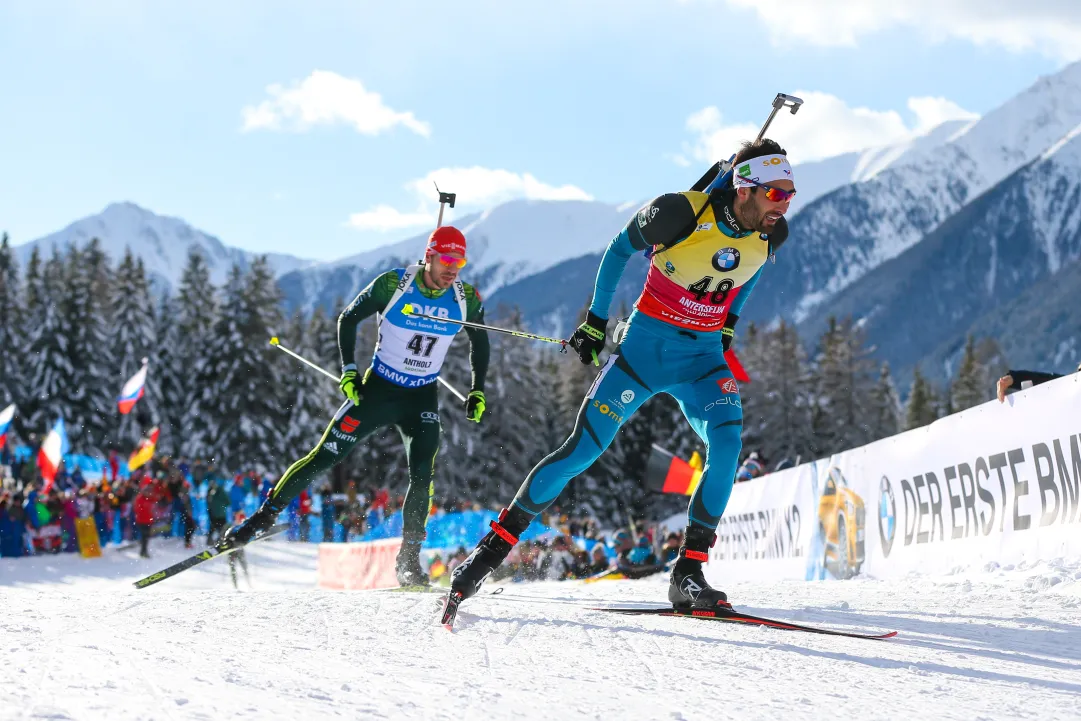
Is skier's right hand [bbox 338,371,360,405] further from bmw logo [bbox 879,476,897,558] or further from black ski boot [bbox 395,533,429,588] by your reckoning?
bmw logo [bbox 879,476,897,558]

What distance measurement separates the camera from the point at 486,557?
4527 mm

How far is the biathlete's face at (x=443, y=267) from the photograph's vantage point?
6.86 metres

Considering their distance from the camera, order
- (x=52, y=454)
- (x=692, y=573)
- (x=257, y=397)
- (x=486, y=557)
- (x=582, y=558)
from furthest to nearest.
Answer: (x=257, y=397) < (x=52, y=454) < (x=582, y=558) < (x=692, y=573) < (x=486, y=557)

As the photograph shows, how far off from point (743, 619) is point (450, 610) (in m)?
1.18

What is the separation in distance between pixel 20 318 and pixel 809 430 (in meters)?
35.7

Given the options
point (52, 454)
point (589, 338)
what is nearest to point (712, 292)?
point (589, 338)

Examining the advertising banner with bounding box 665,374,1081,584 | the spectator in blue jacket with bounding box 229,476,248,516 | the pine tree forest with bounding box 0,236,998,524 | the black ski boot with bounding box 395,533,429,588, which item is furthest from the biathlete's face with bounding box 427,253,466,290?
the pine tree forest with bounding box 0,236,998,524

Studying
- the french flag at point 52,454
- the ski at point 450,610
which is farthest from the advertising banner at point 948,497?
the french flag at point 52,454

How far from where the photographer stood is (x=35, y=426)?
42062 millimetres

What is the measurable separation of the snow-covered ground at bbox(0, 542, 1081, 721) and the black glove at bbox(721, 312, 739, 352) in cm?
129

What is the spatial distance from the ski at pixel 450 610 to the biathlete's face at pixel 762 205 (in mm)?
2084

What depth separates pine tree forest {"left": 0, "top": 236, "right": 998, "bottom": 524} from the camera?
41.5 metres

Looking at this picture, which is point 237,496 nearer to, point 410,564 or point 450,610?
point 410,564

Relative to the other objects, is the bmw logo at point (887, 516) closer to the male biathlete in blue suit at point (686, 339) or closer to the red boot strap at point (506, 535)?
the male biathlete in blue suit at point (686, 339)
